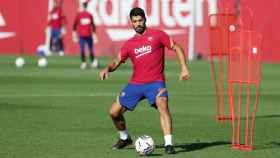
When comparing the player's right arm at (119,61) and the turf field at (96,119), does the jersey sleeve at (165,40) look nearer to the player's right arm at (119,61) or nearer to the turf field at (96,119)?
the player's right arm at (119,61)

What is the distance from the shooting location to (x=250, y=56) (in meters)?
15.1

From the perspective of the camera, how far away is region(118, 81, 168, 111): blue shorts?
14297 millimetres

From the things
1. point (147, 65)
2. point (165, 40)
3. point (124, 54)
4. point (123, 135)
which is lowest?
point (123, 135)

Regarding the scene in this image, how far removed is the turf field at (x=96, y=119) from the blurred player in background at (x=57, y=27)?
11611 mm

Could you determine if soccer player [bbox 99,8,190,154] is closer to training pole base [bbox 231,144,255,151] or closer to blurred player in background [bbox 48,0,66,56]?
training pole base [bbox 231,144,255,151]

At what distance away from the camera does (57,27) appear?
4453 cm

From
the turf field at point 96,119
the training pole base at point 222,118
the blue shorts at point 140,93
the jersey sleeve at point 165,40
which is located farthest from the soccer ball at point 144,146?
the training pole base at point 222,118

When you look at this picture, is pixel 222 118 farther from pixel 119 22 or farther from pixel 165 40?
pixel 119 22

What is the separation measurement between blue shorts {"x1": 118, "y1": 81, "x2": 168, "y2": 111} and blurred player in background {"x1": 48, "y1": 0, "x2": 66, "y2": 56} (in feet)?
97.8

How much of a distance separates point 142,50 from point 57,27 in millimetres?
30414

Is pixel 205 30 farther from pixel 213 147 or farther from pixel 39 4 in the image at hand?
pixel 213 147

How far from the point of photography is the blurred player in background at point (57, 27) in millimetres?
44175

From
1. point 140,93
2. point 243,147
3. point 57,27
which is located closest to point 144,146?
point 140,93

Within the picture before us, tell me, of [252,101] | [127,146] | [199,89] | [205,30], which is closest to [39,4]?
[205,30]
